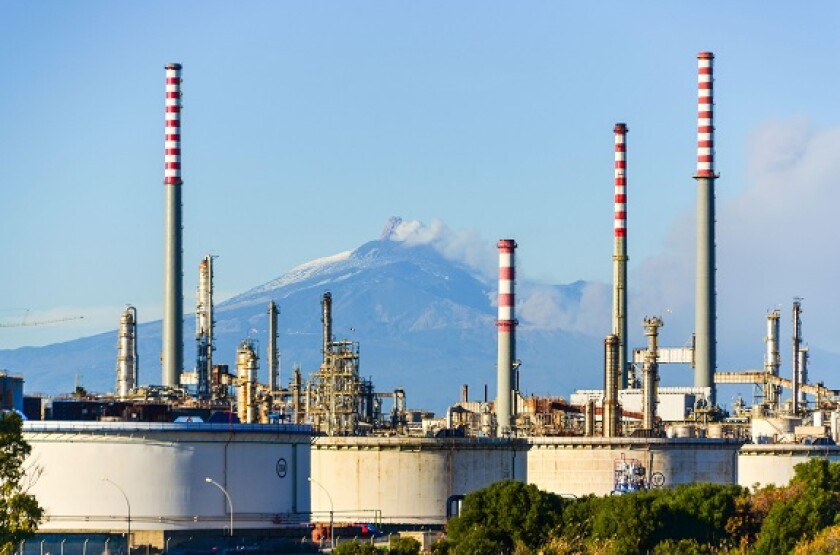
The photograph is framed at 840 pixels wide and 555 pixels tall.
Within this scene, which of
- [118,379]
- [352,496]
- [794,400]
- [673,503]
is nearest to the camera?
[673,503]

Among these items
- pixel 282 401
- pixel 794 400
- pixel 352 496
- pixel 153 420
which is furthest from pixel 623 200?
pixel 153 420

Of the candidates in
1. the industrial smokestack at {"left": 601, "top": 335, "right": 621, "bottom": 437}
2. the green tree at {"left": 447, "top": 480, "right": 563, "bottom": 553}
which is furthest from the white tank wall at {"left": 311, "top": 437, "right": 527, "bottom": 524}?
the green tree at {"left": 447, "top": 480, "right": 563, "bottom": 553}

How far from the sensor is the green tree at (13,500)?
133 feet

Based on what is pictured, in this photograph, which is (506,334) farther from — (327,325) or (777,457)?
(777,457)

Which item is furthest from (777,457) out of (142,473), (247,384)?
(142,473)

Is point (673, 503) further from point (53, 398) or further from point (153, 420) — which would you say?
point (53, 398)

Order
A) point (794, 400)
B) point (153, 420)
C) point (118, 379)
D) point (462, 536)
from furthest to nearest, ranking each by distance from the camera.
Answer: point (794, 400)
point (118, 379)
point (153, 420)
point (462, 536)

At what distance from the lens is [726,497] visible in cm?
5800

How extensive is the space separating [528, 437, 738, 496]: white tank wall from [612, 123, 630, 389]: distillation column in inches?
577

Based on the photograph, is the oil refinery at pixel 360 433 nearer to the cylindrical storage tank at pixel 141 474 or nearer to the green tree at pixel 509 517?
the cylindrical storage tank at pixel 141 474

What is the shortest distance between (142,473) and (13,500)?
52.7ft

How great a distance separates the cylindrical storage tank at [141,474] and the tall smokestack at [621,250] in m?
31.0

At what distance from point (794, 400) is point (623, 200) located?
34.4 feet

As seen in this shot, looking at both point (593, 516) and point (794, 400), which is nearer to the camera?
point (593, 516)
